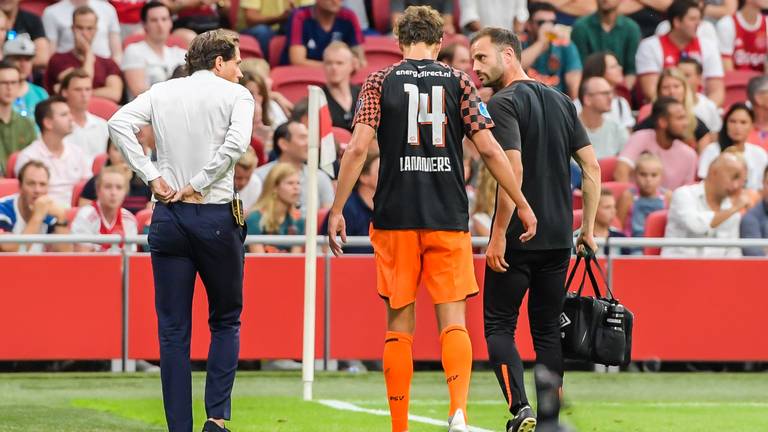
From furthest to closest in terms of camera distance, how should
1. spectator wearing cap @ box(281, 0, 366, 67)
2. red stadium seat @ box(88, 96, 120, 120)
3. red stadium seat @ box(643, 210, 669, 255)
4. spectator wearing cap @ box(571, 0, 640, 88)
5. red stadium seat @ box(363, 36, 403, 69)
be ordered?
spectator wearing cap @ box(571, 0, 640, 88)
red stadium seat @ box(363, 36, 403, 69)
spectator wearing cap @ box(281, 0, 366, 67)
red stadium seat @ box(88, 96, 120, 120)
red stadium seat @ box(643, 210, 669, 255)

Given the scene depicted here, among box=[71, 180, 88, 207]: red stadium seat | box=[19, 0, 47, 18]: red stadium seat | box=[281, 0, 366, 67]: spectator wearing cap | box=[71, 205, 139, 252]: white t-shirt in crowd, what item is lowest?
box=[71, 205, 139, 252]: white t-shirt in crowd

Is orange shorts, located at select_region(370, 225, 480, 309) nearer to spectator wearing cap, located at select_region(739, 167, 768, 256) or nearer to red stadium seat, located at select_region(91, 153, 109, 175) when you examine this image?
spectator wearing cap, located at select_region(739, 167, 768, 256)

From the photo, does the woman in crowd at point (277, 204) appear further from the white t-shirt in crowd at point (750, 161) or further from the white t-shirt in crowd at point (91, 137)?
the white t-shirt in crowd at point (750, 161)

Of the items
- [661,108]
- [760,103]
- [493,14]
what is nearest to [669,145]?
[661,108]

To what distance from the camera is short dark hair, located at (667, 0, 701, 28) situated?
59.5 ft

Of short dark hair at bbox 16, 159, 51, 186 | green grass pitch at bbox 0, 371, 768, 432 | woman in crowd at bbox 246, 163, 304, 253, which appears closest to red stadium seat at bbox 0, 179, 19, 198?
short dark hair at bbox 16, 159, 51, 186

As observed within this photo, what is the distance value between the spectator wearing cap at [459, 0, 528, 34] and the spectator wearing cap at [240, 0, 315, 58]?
71.1 inches

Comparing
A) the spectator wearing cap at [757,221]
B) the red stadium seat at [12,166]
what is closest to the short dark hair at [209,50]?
the red stadium seat at [12,166]

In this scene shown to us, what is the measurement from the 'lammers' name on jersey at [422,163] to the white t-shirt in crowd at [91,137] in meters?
7.75

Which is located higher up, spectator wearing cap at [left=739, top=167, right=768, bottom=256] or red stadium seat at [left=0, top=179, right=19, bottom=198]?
red stadium seat at [left=0, top=179, right=19, bottom=198]

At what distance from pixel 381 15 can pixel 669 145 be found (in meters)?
4.29

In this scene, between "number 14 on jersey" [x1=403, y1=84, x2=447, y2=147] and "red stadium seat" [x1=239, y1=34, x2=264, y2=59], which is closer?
"number 14 on jersey" [x1=403, y1=84, x2=447, y2=147]

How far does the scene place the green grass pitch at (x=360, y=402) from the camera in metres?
9.24

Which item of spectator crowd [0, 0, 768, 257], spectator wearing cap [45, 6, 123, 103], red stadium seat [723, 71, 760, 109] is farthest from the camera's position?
red stadium seat [723, 71, 760, 109]
